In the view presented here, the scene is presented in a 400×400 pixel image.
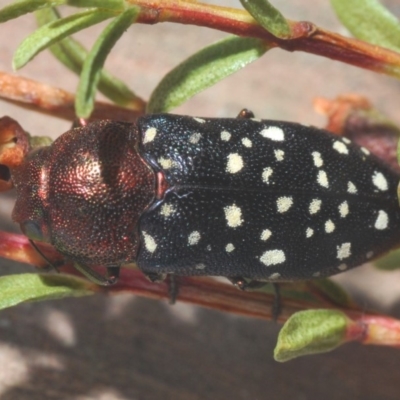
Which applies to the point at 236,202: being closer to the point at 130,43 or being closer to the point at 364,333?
the point at 364,333

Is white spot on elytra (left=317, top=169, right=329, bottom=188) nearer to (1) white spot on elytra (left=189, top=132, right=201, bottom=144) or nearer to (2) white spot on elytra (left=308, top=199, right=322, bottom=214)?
(2) white spot on elytra (left=308, top=199, right=322, bottom=214)

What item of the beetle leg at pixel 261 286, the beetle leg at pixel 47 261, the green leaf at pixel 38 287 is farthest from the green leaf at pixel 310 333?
the beetle leg at pixel 47 261

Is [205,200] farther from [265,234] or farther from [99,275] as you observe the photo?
[99,275]

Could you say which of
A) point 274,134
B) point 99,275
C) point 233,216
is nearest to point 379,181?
point 274,134

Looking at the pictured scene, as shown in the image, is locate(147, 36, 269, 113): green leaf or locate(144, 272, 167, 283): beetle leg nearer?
locate(147, 36, 269, 113): green leaf

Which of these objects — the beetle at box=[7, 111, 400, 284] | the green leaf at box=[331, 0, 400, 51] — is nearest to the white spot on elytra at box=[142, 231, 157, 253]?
the beetle at box=[7, 111, 400, 284]

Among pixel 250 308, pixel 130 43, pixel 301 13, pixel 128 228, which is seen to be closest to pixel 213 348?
pixel 250 308

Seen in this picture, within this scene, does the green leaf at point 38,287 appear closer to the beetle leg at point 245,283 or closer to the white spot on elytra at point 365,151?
the beetle leg at point 245,283

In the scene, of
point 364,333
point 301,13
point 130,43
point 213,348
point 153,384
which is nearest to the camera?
point 364,333
